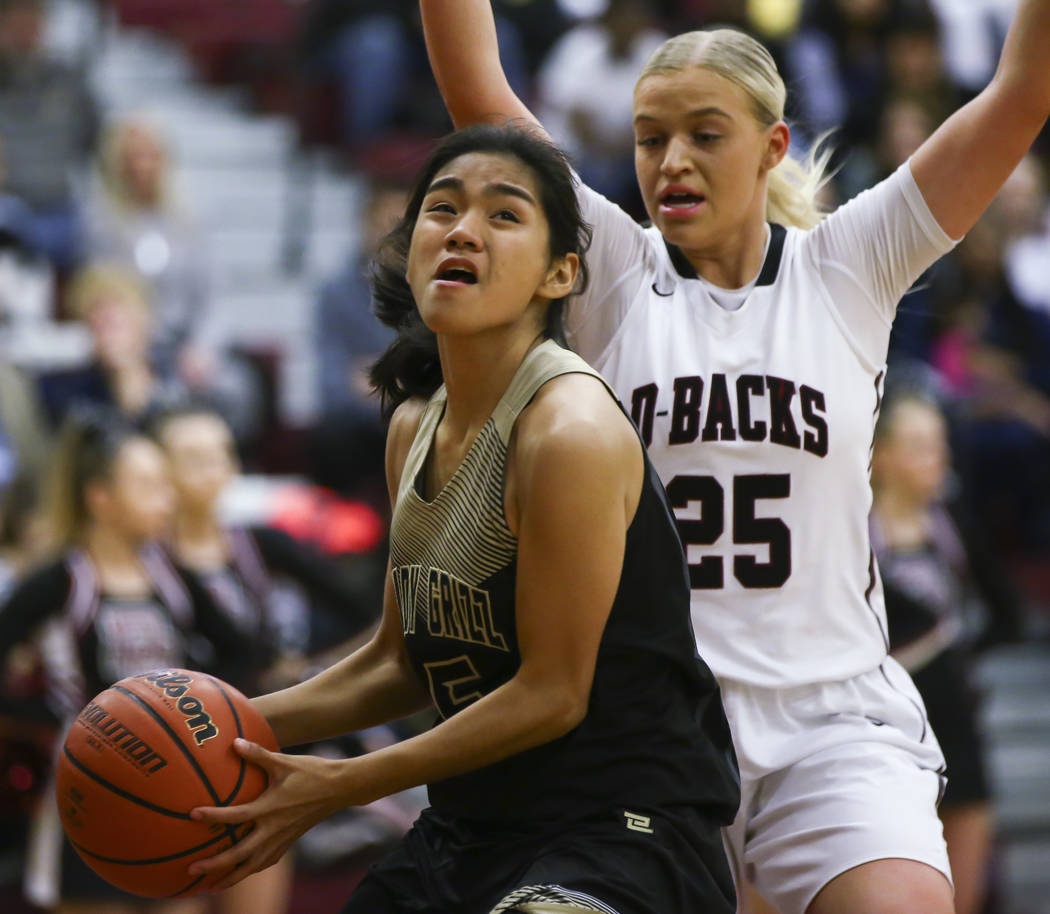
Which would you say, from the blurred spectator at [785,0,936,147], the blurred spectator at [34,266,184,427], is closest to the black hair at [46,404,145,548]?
the blurred spectator at [34,266,184,427]

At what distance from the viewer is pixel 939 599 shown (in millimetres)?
5758

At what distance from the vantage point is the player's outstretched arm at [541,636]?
250 cm

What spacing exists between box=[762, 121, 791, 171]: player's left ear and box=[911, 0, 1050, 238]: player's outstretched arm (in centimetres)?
25

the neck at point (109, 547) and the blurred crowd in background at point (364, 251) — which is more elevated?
the blurred crowd in background at point (364, 251)

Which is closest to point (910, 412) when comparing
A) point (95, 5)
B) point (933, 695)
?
point (933, 695)

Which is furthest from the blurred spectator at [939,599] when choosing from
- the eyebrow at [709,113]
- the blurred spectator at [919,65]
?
the blurred spectator at [919,65]

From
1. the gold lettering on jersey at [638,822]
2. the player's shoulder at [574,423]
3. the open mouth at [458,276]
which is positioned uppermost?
the open mouth at [458,276]

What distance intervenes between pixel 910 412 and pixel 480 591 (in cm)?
348

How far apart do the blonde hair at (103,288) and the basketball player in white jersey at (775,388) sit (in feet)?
16.0

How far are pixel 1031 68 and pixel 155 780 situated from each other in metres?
1.99

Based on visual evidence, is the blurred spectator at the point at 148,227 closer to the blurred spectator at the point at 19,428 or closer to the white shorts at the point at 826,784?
the blurred spectator at the point at 19,428

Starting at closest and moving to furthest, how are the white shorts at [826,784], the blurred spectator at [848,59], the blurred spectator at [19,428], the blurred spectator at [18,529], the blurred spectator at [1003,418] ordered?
the white shorts at [826,784] < the blurred spectator at [18,529] < the blurred spectator at [19,428] < the blurred spectator at [1003,418] < the blurred spectator at [848,59]

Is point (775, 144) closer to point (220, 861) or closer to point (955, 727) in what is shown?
point (220, 861)

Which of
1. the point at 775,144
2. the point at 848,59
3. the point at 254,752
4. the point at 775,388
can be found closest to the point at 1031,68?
the point at 775,144
